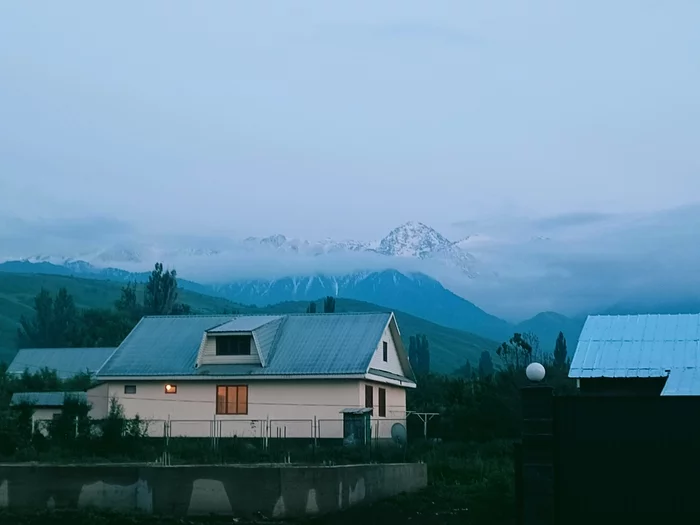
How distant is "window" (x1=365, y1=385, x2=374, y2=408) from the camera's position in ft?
134

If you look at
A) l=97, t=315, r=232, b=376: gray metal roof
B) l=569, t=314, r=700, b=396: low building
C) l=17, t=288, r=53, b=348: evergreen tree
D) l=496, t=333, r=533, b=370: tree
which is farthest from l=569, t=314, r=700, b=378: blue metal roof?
l=17, t=288, r=53, b=348: evergreen tree

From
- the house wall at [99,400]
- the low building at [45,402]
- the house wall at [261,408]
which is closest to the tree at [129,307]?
the low building at [45,402]

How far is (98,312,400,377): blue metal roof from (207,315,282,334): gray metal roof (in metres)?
0.24

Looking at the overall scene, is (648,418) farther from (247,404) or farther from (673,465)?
(247,404)

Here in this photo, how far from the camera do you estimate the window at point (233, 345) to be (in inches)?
1631

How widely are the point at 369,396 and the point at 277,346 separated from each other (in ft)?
13.5

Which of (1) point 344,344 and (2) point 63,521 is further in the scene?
(1) point 344,344

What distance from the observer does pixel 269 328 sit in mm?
42531

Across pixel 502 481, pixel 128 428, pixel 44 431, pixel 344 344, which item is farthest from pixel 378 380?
pixel 502 481

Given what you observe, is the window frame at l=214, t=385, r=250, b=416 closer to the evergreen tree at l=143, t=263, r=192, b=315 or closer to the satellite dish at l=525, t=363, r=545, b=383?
the satellite dish at l=525, t=363, r=545, b=383

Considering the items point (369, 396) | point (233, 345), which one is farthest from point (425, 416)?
point (233, 345)

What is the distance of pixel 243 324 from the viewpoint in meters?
42.3

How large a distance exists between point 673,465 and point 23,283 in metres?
172

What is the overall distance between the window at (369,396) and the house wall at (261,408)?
569 mm
